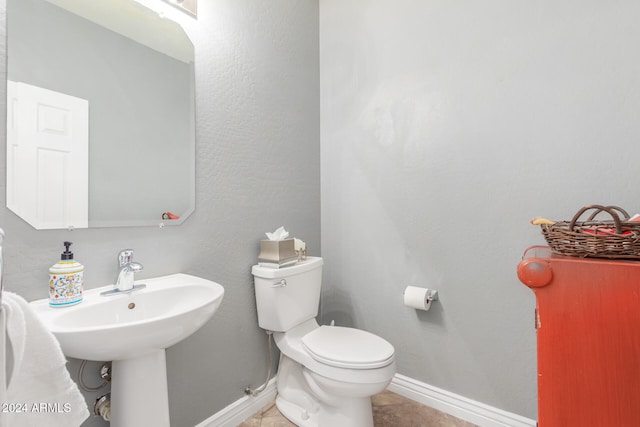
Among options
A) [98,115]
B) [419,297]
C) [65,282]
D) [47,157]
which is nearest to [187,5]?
[98,115]

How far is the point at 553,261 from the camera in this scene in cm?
75

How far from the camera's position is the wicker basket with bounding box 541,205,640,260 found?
2.32 ft

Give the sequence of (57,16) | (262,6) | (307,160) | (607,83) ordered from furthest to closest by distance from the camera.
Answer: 1. (307,160)
2. (262,6)
3. (607,83)
4. (57,16)

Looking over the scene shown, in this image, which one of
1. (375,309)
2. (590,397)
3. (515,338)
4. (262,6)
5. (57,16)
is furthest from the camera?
(375,309)

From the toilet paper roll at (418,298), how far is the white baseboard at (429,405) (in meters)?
0.48

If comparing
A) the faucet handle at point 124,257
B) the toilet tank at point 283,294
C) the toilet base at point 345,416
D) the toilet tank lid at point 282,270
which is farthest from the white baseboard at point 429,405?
the faucet handle at point 124,257

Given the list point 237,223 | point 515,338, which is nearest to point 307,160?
point 237,223

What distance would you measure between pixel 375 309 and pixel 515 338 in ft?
2.38

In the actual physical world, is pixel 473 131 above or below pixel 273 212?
above

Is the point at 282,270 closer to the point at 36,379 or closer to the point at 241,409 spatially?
the point at 241,409

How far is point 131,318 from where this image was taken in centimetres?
99

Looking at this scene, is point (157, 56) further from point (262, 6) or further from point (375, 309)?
point (375, 309)

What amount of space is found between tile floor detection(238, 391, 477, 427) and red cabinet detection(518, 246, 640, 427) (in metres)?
0.90

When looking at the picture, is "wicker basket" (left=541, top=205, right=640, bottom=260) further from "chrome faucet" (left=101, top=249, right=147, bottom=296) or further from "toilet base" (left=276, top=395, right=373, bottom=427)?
"chrome faucet" (left=101, top=249, right=147, bottom=296)
